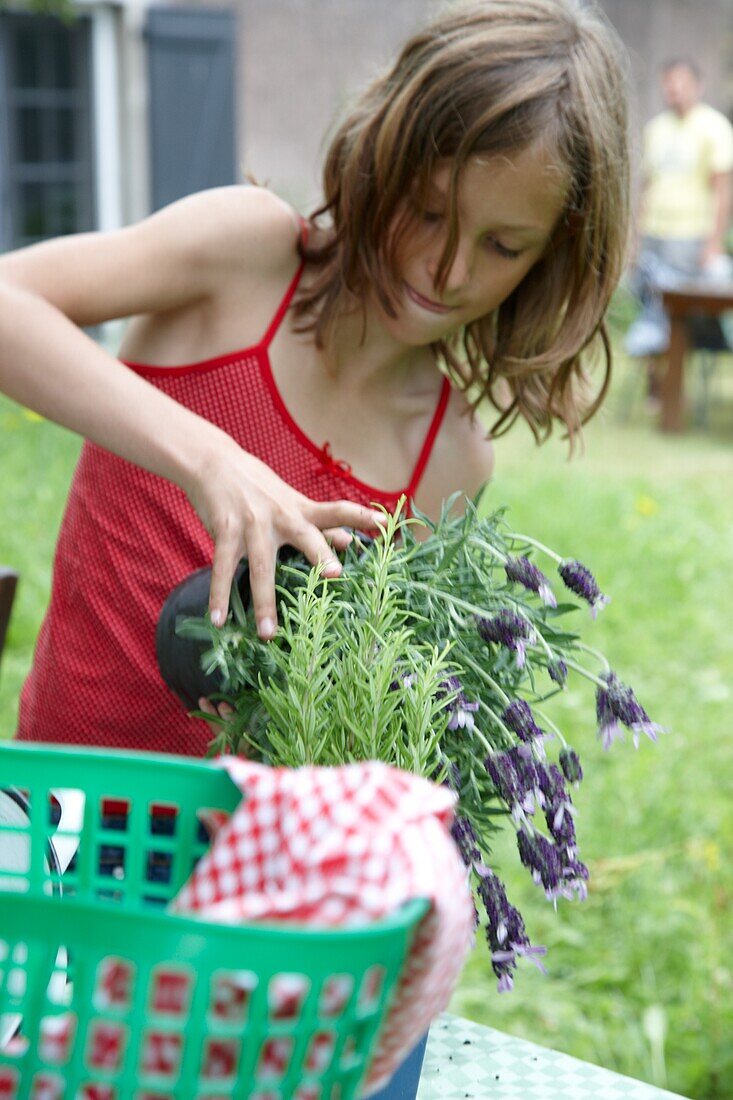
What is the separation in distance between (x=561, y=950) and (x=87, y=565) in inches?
60.7

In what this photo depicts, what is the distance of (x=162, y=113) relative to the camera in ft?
30.5

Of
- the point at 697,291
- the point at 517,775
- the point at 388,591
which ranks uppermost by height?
the point at 388,591

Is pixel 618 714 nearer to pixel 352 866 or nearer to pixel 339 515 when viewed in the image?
pixel 339 515

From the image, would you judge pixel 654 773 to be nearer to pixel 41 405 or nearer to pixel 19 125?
pixel 41 405

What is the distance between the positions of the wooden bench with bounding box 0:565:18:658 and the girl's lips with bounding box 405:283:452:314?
2.23ft

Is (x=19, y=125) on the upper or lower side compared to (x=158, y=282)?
lower

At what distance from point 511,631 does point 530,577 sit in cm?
7

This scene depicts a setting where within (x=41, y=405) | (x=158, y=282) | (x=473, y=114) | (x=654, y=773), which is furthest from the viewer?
(x=654, y=773)

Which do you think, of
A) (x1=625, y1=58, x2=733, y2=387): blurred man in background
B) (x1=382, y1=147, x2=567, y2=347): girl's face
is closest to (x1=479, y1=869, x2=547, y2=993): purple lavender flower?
(x1=382, y1=147, x2=567, y2=347): girl's face

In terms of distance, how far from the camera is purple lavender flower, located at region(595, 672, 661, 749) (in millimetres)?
1003

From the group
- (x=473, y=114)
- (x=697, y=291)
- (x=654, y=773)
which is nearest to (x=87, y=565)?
(x=473, y=114)

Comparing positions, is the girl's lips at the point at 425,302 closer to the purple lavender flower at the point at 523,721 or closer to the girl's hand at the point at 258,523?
the girl's hand at the point at 258,523

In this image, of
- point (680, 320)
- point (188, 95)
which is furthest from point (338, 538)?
point (188, 95)

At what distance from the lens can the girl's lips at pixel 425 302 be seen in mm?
1546
